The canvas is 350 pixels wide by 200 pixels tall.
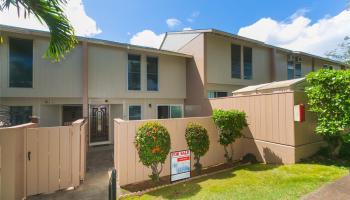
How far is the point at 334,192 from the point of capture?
4023 millimetres

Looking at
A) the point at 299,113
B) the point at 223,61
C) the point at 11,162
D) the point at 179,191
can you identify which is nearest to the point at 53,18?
the point at 11,162

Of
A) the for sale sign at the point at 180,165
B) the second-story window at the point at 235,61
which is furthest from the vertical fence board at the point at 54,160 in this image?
the second-story window at the point at 235,61

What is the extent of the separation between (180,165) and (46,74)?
828 centimetres

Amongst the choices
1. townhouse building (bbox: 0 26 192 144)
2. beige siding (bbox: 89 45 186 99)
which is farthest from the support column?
beige siding (bbox: 89 45 186 99)

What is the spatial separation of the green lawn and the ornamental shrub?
0.83 meters

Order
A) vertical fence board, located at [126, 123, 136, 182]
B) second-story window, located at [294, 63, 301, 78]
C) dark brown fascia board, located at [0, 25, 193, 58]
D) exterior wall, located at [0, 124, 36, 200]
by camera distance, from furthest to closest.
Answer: second-story window, located at [294, 63, 301, 78]
dark brown fascia board, located at [0, 25, 193, 58]
vertical fence board, located at [126, 123, 136, 182]
exterior wall, located at [0, 124, 36, 200]

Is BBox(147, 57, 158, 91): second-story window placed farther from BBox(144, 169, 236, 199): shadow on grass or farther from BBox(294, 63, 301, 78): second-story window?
BBox(294, 63, 301, 78): second-story window

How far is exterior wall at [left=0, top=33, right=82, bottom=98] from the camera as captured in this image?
889cm

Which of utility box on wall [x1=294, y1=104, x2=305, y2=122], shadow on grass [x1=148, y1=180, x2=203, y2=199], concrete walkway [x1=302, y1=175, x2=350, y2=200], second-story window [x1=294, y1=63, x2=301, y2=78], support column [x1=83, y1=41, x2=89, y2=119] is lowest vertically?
shadow on grass [x1=148, y1=180, x2=203, y2=199]

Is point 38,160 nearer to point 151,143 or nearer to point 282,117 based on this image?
point 151,143

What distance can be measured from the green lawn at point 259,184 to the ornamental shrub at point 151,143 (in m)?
0.83

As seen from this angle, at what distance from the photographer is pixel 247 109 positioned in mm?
7645

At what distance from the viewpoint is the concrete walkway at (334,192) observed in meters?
3.82

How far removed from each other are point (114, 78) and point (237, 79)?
27.6 ft
